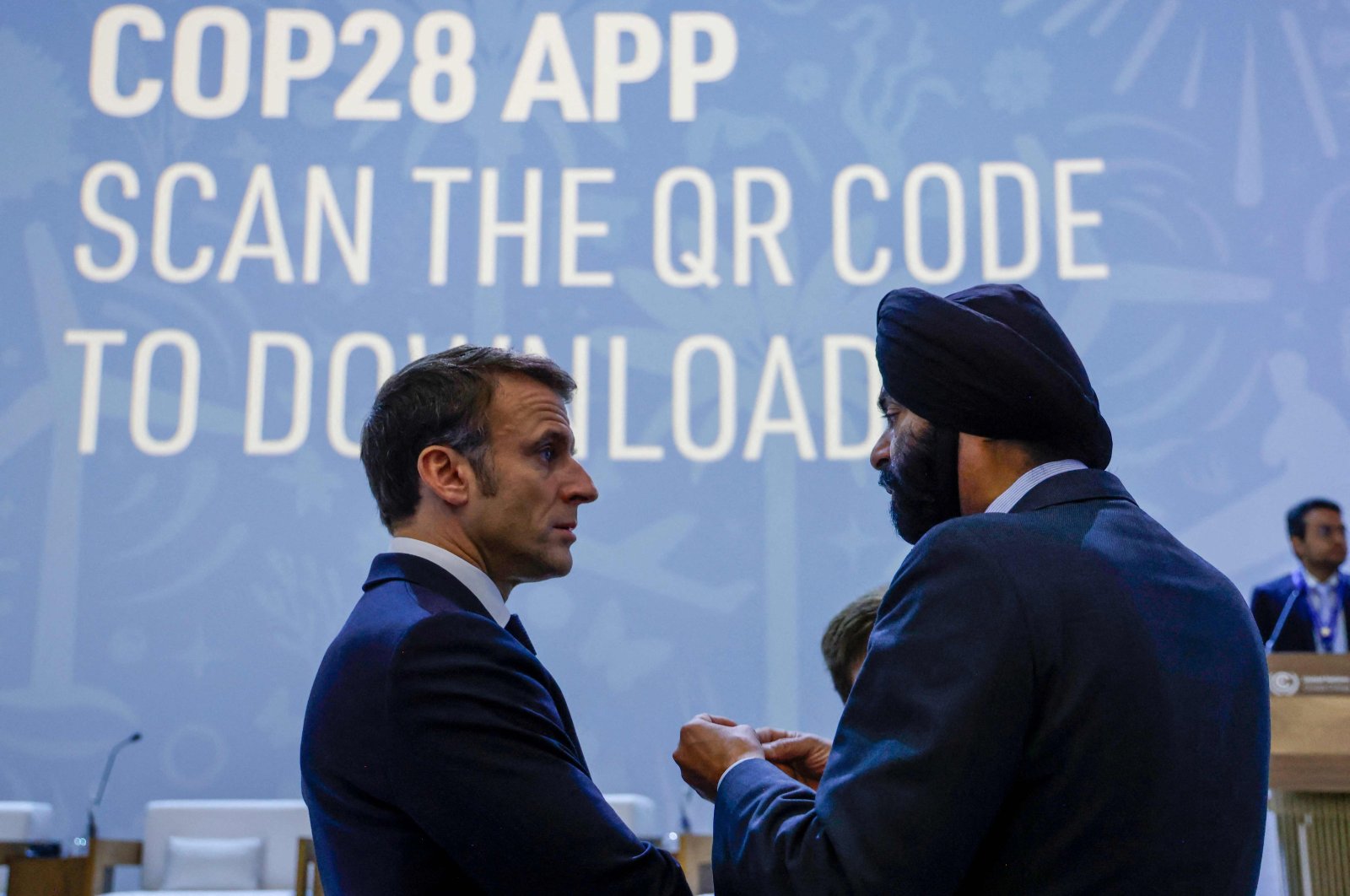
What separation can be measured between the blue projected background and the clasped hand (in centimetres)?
412

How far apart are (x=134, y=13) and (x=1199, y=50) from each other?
4.91 m

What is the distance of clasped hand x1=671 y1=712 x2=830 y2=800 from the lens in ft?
5.11

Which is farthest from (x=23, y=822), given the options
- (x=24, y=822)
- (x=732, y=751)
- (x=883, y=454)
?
(x=883, y=454)

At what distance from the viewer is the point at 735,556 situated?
5.91 metres

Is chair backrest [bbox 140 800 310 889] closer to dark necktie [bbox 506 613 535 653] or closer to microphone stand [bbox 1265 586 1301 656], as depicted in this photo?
microphone stand [bbox 1265 586 1301 656]

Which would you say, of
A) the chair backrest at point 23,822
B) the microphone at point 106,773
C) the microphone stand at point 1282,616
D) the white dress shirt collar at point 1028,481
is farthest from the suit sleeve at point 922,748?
the chair backrest at point 23,822

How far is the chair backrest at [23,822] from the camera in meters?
5.68

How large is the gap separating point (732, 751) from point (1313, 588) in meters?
→ 4.64

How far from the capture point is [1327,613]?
17.7ft

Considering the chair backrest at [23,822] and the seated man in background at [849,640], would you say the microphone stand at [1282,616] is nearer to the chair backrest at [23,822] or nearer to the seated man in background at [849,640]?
the seated man in background at [849,640]

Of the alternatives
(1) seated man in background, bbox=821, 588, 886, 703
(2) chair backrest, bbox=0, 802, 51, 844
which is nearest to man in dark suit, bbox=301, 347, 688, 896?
(1) seated man in background, bbox=821, 588, 886, 703

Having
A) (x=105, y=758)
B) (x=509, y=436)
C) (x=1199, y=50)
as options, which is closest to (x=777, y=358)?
(x=1199, y=50)

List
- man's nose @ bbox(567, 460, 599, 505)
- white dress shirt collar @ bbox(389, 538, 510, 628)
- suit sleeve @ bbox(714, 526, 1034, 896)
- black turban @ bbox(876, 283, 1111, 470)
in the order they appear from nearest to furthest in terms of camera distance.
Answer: suit sleeve @ bbox(714, 526, 1034, 896) < black turban @ bbox(876, 283, 1111, 470) < white dress shirt collar @ bbox(389, 538, 510, 628) < man's nose @ bbox(567, 460, 599, 505)

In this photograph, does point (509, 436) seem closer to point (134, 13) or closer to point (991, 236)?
point (991, 236)
